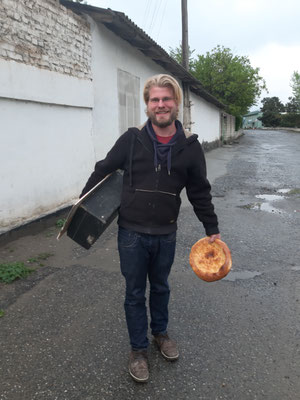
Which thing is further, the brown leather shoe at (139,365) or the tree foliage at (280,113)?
the tree foliage at (280,113)

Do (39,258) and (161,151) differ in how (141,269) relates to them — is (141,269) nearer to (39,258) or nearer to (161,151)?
(161,151)

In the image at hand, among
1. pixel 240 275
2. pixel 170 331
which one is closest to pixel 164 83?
pixel 170 331

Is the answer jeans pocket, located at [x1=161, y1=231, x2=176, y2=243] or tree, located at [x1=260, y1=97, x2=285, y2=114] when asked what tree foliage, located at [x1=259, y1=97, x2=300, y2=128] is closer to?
tree, located at [x1=260, y1=97, x2=285, y2=114]

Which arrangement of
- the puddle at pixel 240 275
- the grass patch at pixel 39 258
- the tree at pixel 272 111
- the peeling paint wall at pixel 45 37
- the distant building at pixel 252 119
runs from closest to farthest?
the puddle at pixel 240 275, the grass patch at pixel 39 258, the peeling paint wall at pixel 45 37, the tree at pixel 272 111, the distant building at pixel 252 119

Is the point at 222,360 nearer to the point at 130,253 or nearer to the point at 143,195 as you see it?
Result: the point at 130,253

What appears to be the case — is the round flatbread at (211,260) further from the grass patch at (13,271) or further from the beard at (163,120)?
the grass patch at (13,271)

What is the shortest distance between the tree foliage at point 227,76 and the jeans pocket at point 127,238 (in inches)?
1251

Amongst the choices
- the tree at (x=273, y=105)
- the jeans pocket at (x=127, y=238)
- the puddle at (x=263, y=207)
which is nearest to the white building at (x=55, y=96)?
the jeans pocket at (x=127, y=238)

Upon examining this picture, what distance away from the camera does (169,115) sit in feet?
7.06

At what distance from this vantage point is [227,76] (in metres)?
31.8

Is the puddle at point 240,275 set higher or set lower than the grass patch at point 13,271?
lower

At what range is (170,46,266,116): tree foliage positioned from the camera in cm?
3178

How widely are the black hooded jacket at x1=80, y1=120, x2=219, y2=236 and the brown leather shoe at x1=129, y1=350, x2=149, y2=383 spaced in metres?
0.93

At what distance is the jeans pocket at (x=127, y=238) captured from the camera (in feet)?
7.34
